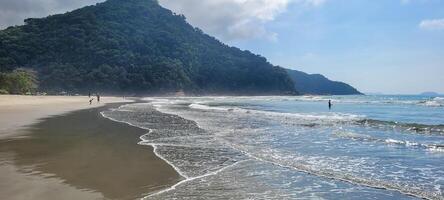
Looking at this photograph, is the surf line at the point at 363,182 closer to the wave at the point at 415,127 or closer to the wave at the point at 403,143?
the wave at the point at 403,143

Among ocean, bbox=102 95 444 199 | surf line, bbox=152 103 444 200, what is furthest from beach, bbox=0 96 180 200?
surf line, bbox=152 103 444 200

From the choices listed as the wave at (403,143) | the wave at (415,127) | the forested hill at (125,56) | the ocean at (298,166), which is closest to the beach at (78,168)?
the ocean at (298,166)

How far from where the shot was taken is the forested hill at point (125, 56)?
135 metres

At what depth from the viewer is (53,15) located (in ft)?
527

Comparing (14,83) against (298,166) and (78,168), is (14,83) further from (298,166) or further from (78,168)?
(298,166)

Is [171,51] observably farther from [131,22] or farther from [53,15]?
[53,15]

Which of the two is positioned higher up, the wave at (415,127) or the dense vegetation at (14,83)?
the dense vegetation at (14,83)

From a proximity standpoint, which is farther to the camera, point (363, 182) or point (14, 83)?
point (14, 83)

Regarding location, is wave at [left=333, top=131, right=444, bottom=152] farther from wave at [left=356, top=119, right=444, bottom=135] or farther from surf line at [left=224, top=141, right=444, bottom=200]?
surf line at [left=224, top=141, right=444, bottom=200]

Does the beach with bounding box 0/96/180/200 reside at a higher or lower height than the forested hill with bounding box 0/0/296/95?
Answer: lower

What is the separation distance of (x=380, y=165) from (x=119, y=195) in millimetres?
7788

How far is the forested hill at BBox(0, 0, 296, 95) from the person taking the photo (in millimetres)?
135000

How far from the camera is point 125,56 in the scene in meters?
152

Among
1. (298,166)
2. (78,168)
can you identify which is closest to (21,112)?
(78,168)
